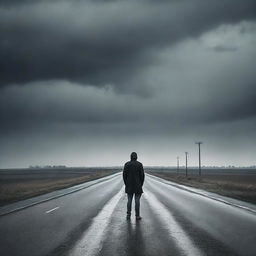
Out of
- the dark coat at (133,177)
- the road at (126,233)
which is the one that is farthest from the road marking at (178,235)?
the dark coat at (133,177)

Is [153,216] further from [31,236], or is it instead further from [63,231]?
[31,236]

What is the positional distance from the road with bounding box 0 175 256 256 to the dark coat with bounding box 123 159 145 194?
3.28ft

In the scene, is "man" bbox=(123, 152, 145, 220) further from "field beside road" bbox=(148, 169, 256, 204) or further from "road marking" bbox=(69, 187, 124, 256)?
"field beside road" bbox=(148, 169, 256, 204)

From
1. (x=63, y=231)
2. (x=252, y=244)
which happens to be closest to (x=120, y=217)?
(x=63, y=231)

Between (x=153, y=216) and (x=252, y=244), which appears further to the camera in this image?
(x=153, y=216)

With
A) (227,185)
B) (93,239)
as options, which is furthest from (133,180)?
(227,185)

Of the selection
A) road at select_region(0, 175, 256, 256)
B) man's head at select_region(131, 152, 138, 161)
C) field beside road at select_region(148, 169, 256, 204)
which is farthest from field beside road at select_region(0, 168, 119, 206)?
field beside road at select_region(148, 169, 256, 204)

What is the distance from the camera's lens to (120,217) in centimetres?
1317

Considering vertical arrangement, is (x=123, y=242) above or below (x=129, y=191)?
below

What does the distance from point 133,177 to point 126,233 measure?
3475mm

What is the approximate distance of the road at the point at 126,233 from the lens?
775cm

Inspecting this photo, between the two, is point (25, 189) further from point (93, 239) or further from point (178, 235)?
point (178, 235)

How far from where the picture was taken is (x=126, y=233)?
978 cm

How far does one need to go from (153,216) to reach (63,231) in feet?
14.2
